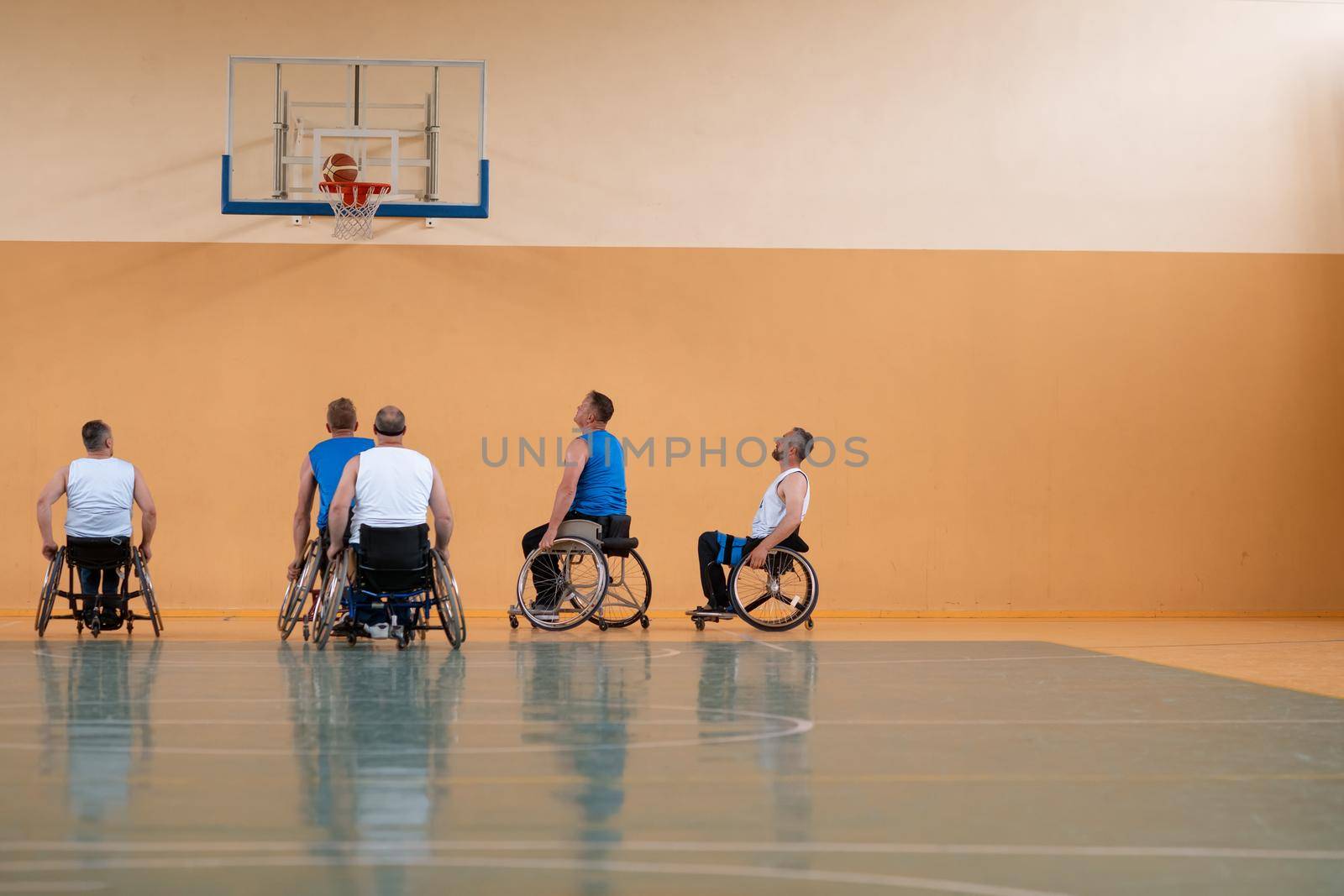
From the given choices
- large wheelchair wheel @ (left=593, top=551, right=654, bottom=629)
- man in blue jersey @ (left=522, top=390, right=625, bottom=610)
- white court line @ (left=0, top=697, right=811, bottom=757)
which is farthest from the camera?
large wheelchair wheel @ (left=593, top=551, right=654, bottom=629)

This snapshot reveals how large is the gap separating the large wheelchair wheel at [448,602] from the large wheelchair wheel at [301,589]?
0.48m

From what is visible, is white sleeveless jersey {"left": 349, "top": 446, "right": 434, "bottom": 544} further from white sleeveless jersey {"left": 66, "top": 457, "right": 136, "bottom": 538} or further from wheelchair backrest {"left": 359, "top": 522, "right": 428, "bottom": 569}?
white sleeveless jersey {"left": 66, "top": 457, "right": 136, "bottom": 538}

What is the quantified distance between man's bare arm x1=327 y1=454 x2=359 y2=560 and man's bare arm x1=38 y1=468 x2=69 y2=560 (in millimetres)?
1521

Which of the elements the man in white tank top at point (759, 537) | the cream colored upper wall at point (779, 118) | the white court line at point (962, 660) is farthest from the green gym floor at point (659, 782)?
the cream colored upper wall at point (779, 118)

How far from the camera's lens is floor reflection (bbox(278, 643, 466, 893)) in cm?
202

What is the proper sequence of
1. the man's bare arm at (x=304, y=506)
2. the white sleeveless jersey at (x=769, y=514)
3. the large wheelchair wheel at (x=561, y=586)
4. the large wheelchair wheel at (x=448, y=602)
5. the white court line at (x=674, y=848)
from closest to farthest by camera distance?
the white court line at (x=674, y=848)
the large wheelchair wheel at (x=448, y=602)
the man's bare arm at (x=304, y=506)
the large wheelchair wheel at (x=561, y=586)
the white sleeveless jersey at (x=769, y=514)

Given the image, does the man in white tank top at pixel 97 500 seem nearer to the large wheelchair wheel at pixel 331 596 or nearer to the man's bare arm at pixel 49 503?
the man's bare arm at pixel 49 503

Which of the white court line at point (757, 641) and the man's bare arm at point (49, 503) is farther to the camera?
the man's bare arm at point (49, 503)

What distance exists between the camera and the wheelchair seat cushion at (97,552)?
5910 millimetres

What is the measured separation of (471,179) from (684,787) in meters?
6.05

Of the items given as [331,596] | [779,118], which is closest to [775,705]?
[331,596]

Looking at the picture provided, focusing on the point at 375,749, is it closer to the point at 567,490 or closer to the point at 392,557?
the point at 392,557

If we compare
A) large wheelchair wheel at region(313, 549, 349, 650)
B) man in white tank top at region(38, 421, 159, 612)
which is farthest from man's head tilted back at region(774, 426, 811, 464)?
man in white tank top at region(38, 421, 159, 612)

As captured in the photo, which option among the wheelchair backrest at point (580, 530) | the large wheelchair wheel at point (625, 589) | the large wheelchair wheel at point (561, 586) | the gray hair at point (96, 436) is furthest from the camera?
the large wheelchair wheel at point (625, 589)
